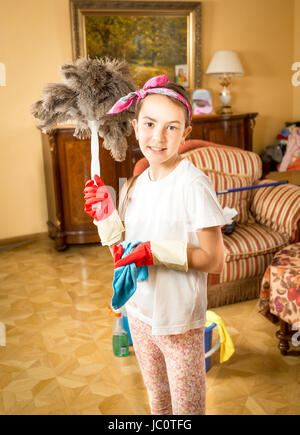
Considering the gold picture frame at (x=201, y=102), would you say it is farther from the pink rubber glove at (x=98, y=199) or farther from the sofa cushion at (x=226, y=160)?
the pink rubber glove at (x=98, y=199)

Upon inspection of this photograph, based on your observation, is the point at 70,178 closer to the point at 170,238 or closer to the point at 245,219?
the point at 245,219

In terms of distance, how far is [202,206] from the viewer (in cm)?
87

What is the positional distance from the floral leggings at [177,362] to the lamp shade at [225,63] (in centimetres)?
356

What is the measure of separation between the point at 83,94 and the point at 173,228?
0.34 meters

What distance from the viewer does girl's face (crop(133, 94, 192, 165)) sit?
2.80 ft

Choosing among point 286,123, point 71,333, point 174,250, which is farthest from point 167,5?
point 174,250

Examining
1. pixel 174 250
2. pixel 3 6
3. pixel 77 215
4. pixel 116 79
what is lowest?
pixel 77 215

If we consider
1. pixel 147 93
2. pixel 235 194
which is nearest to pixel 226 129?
pixel 235 194

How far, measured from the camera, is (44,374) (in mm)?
1953

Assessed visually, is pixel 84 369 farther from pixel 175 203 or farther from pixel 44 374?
pixel 175 203

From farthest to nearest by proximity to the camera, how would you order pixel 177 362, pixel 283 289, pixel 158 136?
1. pixel 283 289
2. pixel 177 362
3. pixel 158 136

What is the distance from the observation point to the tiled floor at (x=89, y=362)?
172 centimetres

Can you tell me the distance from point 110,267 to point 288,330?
1.60 m
